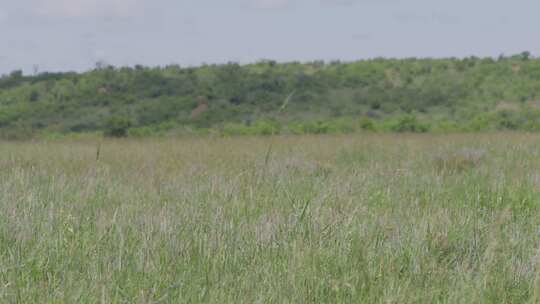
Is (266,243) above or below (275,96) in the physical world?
above

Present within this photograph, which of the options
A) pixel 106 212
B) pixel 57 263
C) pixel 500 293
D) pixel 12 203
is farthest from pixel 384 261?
pixel 12 203

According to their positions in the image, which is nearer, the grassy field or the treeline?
the grassy field

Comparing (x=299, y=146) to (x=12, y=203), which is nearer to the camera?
(x=12, y=203)

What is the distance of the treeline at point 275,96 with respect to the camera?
30.4 metres

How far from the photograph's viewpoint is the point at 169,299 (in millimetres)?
2676

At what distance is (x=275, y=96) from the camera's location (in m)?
34.9

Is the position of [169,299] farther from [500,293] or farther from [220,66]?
[220,66]

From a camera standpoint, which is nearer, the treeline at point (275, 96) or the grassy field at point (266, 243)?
the grassy field at point (266, 243)

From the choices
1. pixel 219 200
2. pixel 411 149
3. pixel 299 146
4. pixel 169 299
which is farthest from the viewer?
pixel 299 146

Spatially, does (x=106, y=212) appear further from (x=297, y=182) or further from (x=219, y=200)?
(x=297, y=182)

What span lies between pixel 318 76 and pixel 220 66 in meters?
5.74

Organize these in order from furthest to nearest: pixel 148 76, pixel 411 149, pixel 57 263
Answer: pixel 148 76
pixel 411 149
pixel 57 263

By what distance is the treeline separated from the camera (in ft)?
99.7

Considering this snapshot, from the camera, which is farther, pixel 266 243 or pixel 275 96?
pixel 275 96
